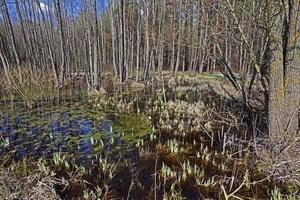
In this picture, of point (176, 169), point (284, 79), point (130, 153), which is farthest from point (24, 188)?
point (284, 79)

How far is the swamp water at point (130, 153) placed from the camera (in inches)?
182

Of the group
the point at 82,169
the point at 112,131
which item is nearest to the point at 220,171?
the point at 82,169

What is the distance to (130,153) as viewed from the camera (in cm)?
644

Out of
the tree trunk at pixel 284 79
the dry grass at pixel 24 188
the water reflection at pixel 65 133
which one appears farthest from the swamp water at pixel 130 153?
the tree trunk at pixel 284 79

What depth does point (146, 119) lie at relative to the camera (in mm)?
9664

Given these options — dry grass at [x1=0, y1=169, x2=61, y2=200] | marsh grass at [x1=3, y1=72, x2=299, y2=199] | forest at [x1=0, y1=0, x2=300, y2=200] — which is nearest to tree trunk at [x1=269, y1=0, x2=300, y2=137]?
forest at [x1=0, y1=0, x2=300, y2=200]

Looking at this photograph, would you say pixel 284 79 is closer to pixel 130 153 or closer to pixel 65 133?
pixel 130 153

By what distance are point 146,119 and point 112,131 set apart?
1.77m

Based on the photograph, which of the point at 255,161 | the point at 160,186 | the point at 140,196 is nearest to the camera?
the point at 140,196

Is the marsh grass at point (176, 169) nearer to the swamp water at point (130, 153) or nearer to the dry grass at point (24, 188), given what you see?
the swamp water at point (130, 153)

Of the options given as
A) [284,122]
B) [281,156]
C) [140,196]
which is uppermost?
[284,122]

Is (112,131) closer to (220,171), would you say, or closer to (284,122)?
(220,171)

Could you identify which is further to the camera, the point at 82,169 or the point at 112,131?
the point at 112,131

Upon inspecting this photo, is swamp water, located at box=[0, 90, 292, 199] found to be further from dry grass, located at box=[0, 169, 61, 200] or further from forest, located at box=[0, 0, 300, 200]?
dry grass, located at box=[0, 169, 61, 200]
